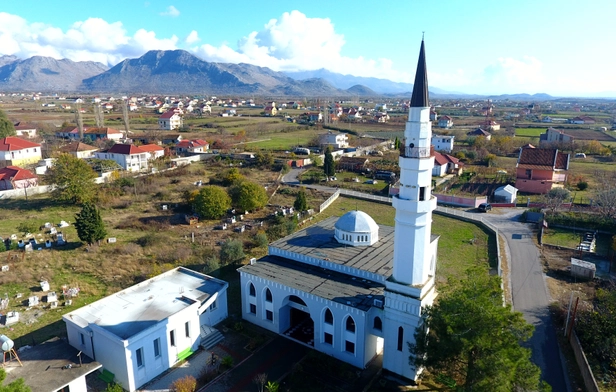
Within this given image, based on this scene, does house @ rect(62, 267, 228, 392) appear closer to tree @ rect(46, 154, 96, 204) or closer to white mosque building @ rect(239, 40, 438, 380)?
white mosque building @ rect(239, 40, 438, 380)

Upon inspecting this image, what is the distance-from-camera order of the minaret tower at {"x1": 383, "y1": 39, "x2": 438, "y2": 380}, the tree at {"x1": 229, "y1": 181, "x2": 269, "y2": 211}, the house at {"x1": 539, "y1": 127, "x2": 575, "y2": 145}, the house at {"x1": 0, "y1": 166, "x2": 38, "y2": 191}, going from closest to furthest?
the minaret tower at {"x1": 383, "y1": 39, "x2": 438, "y2": 380}, the tree at {"x1": 229, "y1": 181, "x2": 269, "y2": 211}, the house at {"x1": 0, "y1": 166, "x2": 38, "y2": 191}, the house at {"x1": 539, "y1": 127, "x2": 575, "y2": 145}

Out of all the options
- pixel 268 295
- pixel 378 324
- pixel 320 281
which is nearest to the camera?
pixel 378 324

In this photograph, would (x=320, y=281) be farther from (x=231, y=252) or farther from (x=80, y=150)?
(x=80, y=150)

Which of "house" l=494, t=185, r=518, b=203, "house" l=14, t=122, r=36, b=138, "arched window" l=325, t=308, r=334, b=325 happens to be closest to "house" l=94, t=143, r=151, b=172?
"house" l=14, t=122, r=36, b=138

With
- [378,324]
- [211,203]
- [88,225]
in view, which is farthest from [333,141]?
[378,324]

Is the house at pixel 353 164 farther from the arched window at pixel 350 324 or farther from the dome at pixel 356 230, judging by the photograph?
the arched window at pixel 350 324

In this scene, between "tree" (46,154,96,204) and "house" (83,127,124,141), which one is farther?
"house" (83,127,124,141)

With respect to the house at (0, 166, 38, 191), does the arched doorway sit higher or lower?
lower
